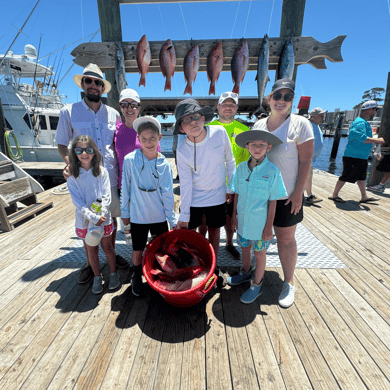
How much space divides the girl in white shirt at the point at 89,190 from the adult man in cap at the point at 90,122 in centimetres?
26

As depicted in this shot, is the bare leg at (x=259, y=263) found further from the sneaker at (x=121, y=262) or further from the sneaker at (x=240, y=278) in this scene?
the sneaker at (x=121, y=262)

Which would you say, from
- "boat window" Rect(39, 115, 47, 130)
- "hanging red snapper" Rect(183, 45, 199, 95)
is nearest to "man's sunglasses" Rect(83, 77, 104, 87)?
"hanging red snapper" Rect(183, 45, 199, 95)

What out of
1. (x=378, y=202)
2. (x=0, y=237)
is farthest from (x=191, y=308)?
(x=378, y=202)

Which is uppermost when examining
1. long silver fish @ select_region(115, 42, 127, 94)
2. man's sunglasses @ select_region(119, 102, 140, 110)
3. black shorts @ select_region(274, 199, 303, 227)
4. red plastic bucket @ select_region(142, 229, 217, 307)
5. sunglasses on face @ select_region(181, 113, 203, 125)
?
long silver fish @ select_region(115, 42, 127, 94)

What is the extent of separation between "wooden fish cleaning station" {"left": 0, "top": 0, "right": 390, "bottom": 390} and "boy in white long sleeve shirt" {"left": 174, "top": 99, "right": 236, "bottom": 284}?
890 millimetres

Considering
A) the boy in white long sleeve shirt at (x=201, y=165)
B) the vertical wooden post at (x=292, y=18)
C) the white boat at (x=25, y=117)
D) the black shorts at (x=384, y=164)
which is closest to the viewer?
the boy in white long sleeve shirt at (x=201, y=165)

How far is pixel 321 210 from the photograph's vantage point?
451 cm

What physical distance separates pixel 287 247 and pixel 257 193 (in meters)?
0.67

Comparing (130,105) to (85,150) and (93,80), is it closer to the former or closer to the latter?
(93,80)

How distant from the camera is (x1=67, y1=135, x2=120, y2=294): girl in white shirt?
202 centimetres

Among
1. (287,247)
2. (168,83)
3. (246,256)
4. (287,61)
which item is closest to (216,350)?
(246,256)

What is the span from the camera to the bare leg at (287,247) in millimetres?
2014

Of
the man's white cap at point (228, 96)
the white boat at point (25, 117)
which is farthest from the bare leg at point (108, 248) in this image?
the white boat at point (25, 117)

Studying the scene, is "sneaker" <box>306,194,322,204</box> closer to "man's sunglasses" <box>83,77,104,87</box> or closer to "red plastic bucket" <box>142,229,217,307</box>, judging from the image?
"red plastic bucket" <box>142,229,217,307</box>
